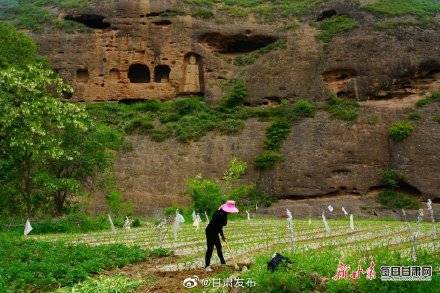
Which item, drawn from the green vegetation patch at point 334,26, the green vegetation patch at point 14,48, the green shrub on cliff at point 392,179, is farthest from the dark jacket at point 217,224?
the green vegetation patch at point 334,26

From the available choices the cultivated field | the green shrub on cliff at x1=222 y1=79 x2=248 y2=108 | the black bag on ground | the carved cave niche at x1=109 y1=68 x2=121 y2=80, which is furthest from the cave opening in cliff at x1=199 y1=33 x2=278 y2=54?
the black bag on ground

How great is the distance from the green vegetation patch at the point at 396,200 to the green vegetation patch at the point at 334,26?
2025 centimetres

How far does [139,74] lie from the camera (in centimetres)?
6038

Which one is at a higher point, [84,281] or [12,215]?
[84,281]

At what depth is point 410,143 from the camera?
42625mm

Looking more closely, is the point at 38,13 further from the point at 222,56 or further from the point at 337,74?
the point at 337,74

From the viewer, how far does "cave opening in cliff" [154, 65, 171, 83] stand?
193 feet

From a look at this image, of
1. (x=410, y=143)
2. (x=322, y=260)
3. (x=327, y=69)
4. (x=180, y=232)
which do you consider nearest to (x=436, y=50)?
(x=327, y=69)

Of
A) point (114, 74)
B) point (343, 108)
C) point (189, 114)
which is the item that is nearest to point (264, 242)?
point (343, 108)

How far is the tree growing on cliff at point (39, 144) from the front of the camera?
26.8 m

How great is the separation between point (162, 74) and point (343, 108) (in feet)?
63.7

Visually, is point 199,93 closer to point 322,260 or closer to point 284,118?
point 284,118

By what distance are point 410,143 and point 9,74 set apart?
1067 inches

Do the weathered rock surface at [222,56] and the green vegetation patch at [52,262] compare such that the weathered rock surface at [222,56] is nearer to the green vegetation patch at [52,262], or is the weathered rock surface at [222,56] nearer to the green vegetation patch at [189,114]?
the green vegetation patch at [189,114]
